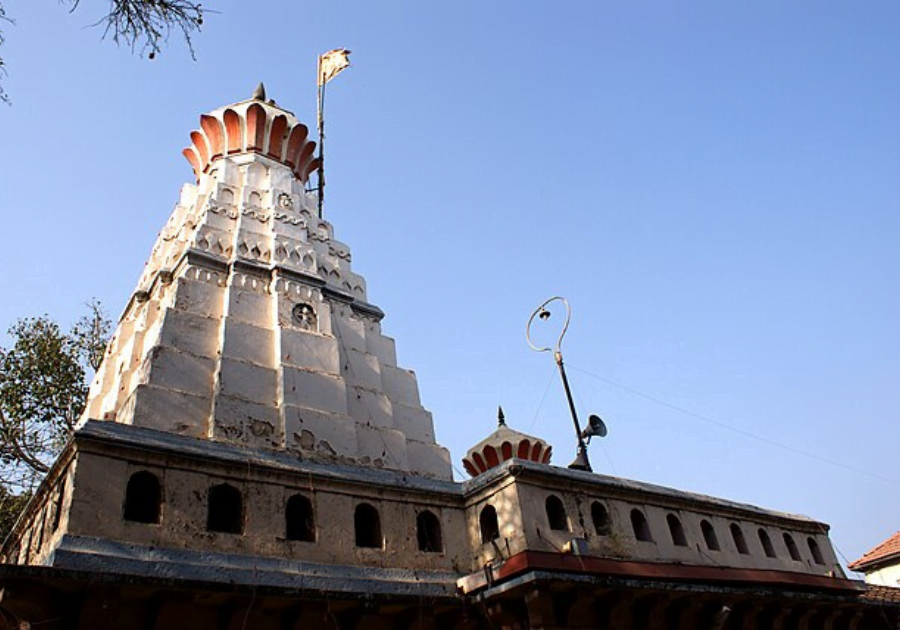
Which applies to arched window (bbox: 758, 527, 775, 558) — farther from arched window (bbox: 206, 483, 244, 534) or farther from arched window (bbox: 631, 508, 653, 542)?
arched window (bbox: 206, 483, 244, 534)

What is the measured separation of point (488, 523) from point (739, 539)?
21.3ft

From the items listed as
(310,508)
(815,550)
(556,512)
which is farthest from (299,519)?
(815,550)

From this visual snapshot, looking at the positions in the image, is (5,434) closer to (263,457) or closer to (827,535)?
(263,457)

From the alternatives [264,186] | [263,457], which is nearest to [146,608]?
[263,457]

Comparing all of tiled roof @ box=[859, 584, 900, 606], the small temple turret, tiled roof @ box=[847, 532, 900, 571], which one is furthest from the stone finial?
tiled roof @ box=[847, 532, 900, 571]

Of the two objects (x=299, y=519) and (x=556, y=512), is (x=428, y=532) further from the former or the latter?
(x=299, y=519)

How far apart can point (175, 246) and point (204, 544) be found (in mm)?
9403

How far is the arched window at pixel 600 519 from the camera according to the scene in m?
13.1

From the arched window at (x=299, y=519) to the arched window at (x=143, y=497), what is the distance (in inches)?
76.8

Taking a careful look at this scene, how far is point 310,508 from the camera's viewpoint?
37.5ft

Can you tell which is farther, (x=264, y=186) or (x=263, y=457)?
(x=264, y=186)

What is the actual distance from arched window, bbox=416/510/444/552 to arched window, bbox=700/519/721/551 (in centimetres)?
600

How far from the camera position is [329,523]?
11.4 m

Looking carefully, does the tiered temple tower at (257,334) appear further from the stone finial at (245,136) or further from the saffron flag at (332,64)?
the saffron flag at (332,64)
